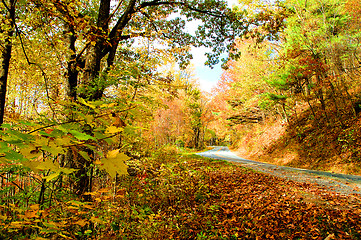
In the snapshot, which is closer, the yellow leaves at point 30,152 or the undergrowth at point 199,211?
the yellow leaves at point 30,152

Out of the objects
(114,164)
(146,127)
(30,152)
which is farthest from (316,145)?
(30,152)

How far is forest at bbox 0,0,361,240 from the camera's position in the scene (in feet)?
4.43

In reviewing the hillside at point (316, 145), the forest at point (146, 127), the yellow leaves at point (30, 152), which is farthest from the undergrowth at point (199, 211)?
the hillside at point (316, 145)

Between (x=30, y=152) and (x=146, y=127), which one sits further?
(x=146, y=127)

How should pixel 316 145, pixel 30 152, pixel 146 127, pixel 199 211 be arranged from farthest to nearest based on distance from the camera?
pixel 316 145 < pixel 199 211 < pixel 146 127 < pixel 30 152

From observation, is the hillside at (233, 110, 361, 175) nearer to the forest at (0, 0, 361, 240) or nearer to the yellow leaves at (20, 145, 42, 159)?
the forest at (0, 0, 361, 240)

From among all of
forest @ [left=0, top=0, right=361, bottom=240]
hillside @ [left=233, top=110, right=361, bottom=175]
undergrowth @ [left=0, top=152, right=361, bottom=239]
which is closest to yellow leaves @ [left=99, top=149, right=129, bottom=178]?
forest @ [left=0, top=0, right=361, bottom=240]

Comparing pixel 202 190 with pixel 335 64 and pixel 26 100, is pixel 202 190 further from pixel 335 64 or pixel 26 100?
pixel 26 100

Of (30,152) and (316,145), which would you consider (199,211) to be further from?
(316,145)

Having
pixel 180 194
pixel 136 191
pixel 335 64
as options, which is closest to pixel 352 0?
pixel 335 64

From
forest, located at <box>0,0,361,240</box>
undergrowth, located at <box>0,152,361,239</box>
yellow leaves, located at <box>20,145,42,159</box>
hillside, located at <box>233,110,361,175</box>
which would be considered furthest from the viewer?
hillside, located at <box>233,110,361,175</box>

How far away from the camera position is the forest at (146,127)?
1.35 m

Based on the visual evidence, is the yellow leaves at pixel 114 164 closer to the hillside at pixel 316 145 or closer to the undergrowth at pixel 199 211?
the undergrowth at pixel 199 211

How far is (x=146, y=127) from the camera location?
223 centimetres
